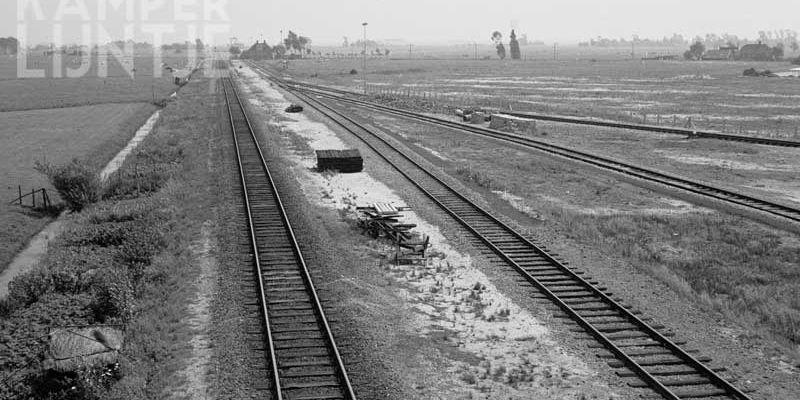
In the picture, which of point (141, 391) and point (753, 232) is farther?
point (753, 232)

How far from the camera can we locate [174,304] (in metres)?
16.1

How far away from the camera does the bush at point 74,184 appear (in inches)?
1185

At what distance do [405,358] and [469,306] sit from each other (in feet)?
9.98

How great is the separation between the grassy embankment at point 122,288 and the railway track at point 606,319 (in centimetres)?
782

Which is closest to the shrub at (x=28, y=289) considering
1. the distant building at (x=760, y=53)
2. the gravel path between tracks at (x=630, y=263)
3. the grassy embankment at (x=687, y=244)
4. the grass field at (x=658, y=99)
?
the gravel path between tracks at (x=630, y=263)

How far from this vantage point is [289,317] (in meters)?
15.1

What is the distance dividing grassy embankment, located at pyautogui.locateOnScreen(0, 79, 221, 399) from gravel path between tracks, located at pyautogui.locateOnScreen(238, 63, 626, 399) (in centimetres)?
348

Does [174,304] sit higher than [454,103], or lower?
lower

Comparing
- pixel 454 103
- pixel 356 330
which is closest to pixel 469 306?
pixel 356 330

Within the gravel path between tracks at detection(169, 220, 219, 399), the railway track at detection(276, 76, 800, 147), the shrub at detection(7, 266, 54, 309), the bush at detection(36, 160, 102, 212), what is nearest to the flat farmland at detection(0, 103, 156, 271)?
the bush at detection(36, 160, 102, 212)

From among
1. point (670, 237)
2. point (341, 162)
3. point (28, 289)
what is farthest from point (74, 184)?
point (670, 237)

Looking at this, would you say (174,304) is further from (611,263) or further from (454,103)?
(454,103)

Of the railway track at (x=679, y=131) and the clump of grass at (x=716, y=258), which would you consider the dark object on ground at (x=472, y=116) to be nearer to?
the railway track at (x=679, y=131)

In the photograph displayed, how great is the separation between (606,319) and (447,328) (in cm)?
330
